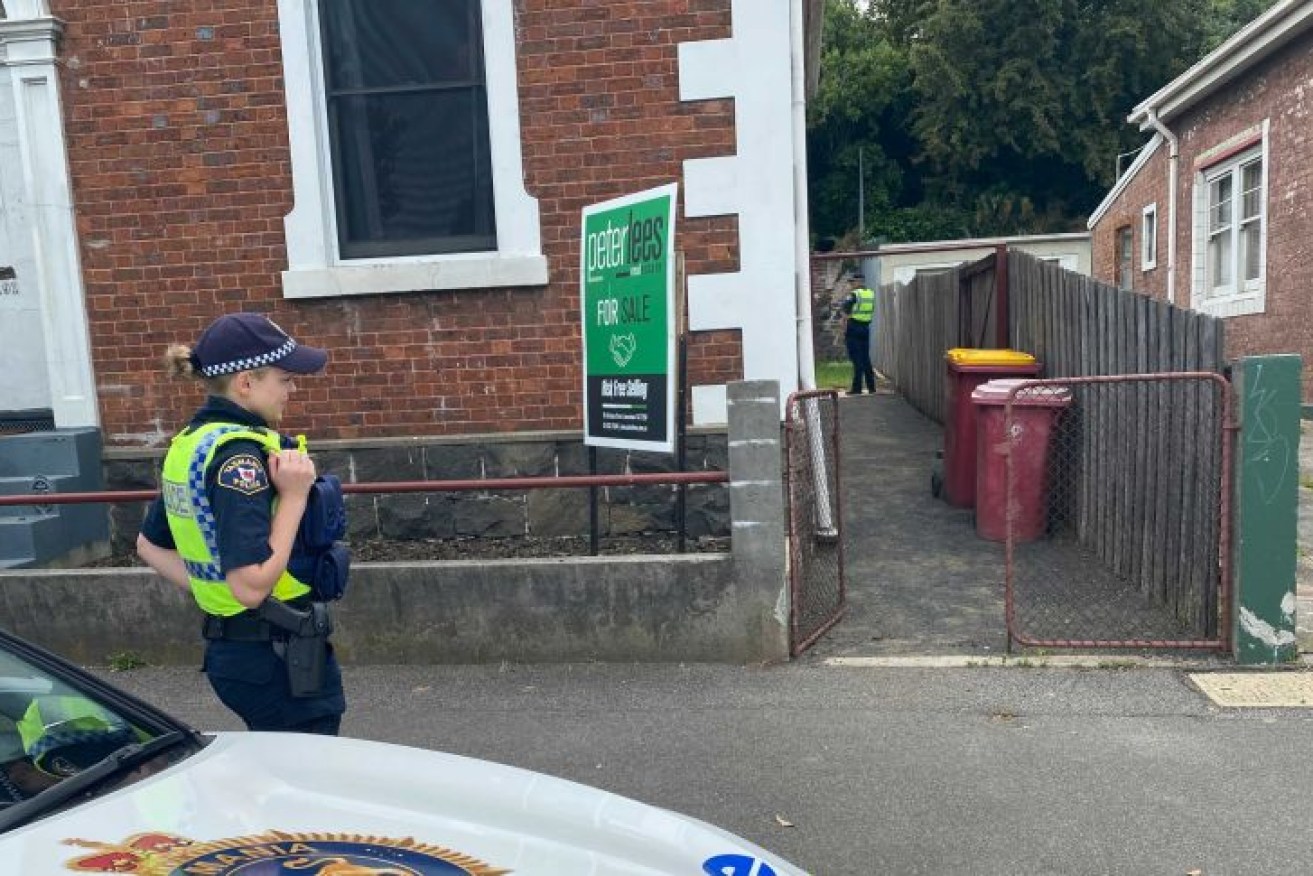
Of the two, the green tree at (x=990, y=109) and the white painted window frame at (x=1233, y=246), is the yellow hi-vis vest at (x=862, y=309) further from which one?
the green tree at (x=990, y=109)

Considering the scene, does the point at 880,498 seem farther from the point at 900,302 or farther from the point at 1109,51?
the point at 1109,51

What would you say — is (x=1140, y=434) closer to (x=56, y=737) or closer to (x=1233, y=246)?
(x=56, y=737)

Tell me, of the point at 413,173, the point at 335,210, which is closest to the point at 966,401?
the point at 413,173

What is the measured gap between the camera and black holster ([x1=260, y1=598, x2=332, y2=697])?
262 centimetres

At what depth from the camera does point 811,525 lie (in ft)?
21.3

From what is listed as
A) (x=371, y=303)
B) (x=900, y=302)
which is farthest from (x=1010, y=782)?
(x=900, y=302)

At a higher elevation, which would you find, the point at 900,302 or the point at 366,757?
the point at 900,302

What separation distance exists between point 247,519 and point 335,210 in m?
4.59

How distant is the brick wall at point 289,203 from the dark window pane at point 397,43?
40cm

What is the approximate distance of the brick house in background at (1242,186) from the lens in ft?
37.1

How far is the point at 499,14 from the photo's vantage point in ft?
20.6

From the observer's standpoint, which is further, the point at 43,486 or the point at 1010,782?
the point at 43,486

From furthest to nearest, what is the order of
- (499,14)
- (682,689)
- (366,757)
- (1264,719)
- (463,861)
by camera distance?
(499,14)
(682,689)
(1264,719)
(366,757)
(463,861)

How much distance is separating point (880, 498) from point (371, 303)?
15.3 ft
